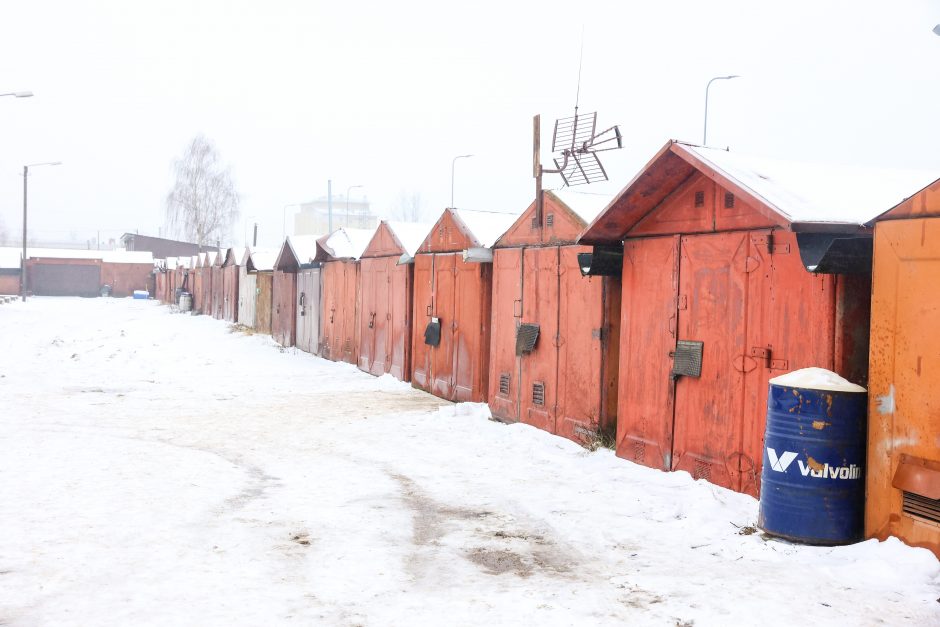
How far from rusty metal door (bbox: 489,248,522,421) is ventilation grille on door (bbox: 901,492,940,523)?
20.4ft

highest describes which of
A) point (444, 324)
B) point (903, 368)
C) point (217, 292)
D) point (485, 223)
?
point (485, 223)

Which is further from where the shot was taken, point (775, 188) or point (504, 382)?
point (504, 382)

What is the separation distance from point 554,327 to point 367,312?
7.95 m

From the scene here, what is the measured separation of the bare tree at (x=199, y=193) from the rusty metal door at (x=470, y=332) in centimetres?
5177

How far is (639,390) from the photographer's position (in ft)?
27.7

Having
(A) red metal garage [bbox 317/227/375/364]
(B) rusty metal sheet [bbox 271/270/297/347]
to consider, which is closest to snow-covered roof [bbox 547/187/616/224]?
(A) red metal garage [bbox 317/227/375/364]

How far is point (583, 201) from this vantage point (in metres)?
10.4

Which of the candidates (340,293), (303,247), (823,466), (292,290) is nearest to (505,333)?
(823,466)

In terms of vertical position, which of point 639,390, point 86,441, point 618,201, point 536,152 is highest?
point 536,152

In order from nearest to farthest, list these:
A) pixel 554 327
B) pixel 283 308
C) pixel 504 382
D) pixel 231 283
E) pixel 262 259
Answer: pixel 554 327 → pixel 504 382 → pixel 283 308 → pixel 262 259 → pixel 231 283

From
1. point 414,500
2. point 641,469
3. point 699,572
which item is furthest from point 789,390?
point 414,500

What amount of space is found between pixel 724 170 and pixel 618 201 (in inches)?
62.2

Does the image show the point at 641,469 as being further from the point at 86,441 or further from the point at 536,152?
the point at 86,441

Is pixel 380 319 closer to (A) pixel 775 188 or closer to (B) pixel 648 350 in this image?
(B) pixel 648 350
